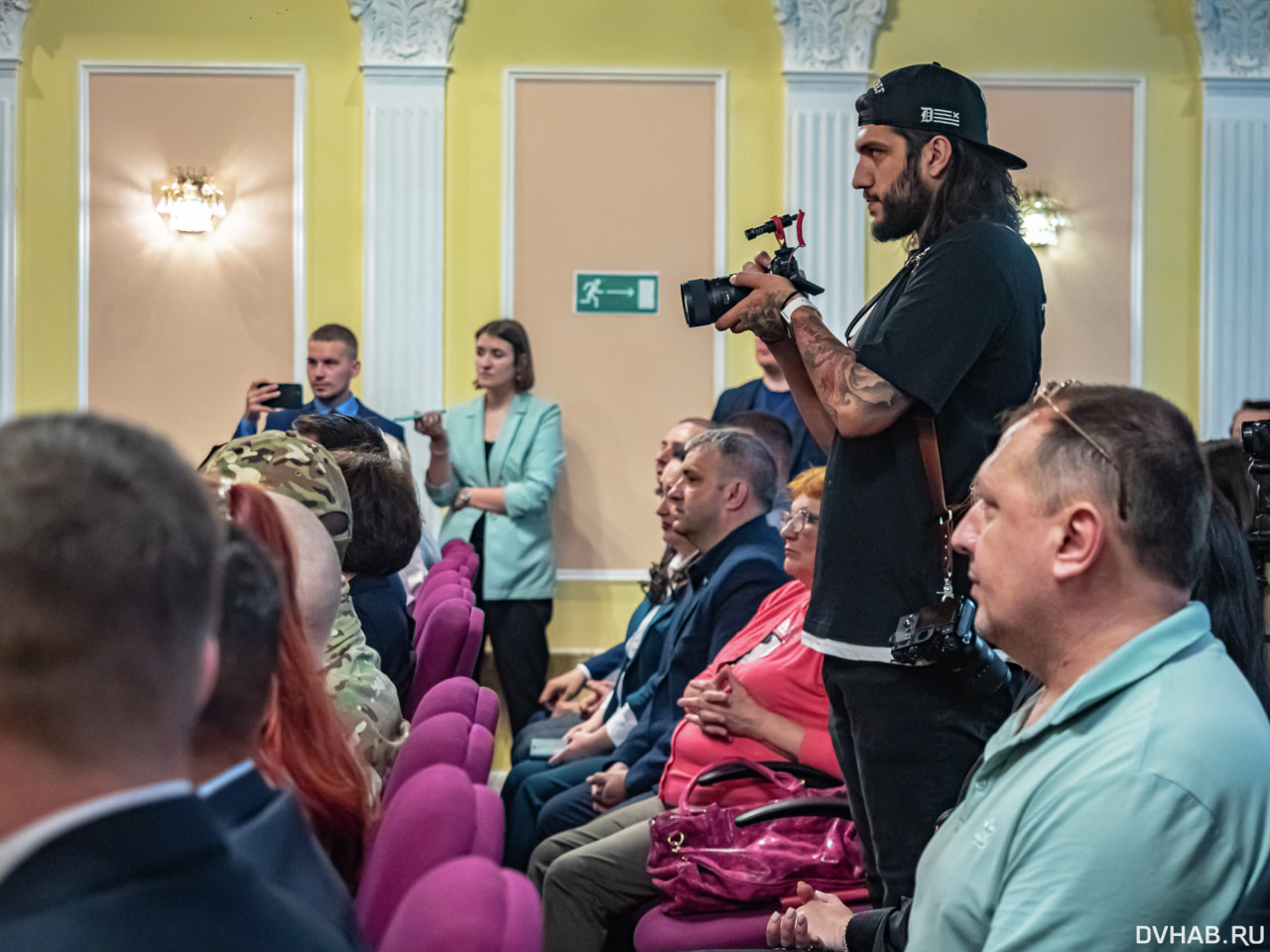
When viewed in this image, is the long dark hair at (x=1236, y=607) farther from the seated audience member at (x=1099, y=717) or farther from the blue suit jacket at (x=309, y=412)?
the blue suit jacket at (x=309, y=412)

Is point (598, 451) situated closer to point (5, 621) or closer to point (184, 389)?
point (184, 389)

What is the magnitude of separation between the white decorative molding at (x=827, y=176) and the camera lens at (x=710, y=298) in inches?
146

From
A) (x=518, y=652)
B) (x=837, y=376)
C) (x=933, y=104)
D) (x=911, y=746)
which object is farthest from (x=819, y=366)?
(x=518, y=652)

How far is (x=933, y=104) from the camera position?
6.64ft

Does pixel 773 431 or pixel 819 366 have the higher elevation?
pixel 819 366

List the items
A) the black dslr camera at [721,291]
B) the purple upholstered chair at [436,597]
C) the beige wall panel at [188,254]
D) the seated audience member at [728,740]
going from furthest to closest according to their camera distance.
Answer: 1. the beige wall panel at [188,254]
2. the purple upholstered chair at [436,597]
3. the seated audience member at [728,740]
4. the black dslr camera at [721,291]

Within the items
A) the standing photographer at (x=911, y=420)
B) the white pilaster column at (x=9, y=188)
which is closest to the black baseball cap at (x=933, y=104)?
the standing photographer at (x=911, y=420)

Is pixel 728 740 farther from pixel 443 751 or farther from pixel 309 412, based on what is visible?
pixel 309 412

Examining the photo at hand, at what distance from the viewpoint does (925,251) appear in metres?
1.99

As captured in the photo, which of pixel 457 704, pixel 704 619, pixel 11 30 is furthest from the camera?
pixel 11 30

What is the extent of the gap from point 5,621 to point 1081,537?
3.31ft

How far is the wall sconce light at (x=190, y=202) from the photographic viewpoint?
18.8ft

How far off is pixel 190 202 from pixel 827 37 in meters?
2.86

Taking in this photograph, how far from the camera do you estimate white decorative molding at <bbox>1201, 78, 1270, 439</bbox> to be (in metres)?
5.94
